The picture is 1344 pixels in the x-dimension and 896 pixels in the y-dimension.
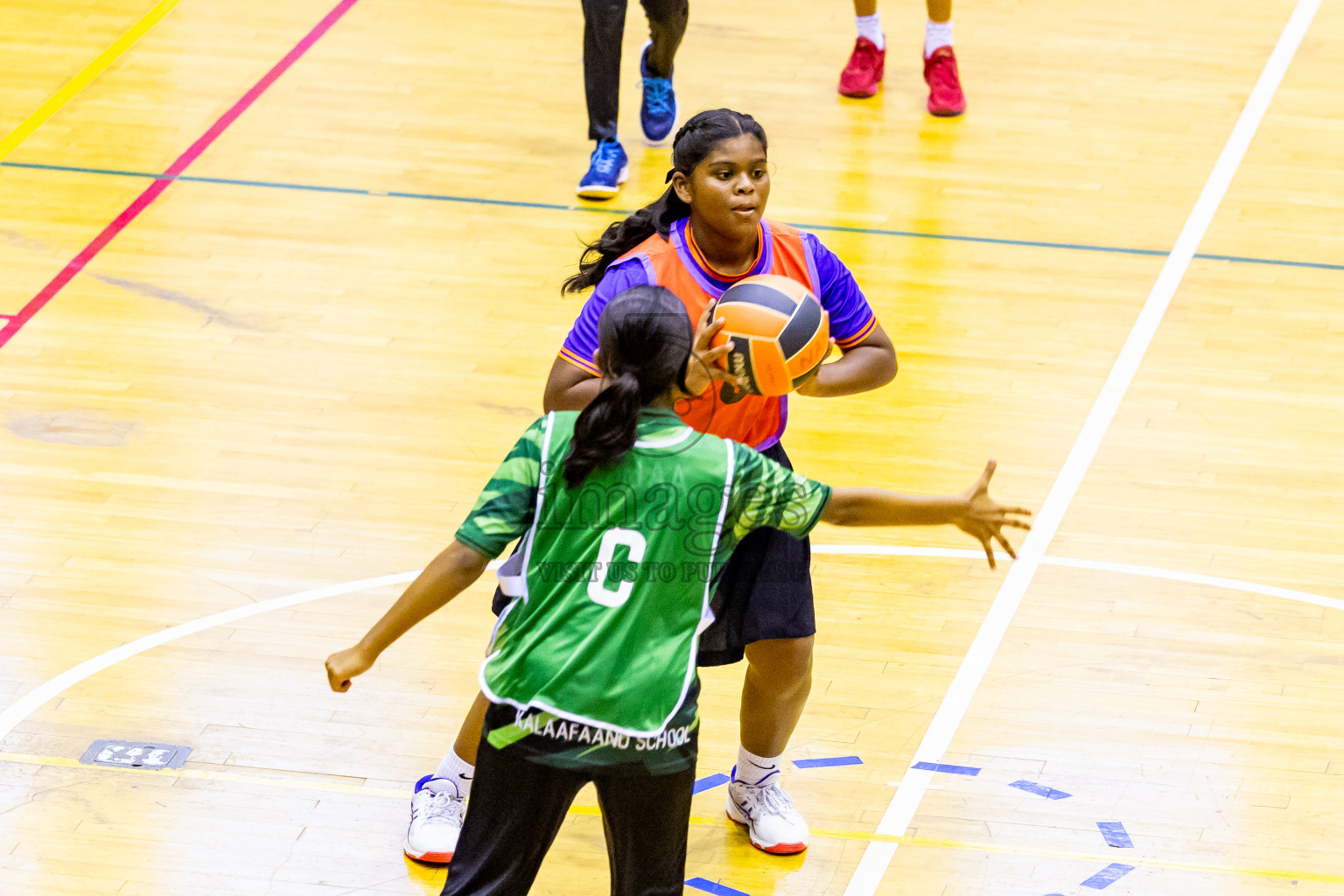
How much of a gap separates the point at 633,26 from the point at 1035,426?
4166 millimetres

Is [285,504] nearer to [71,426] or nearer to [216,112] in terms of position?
[71,426]

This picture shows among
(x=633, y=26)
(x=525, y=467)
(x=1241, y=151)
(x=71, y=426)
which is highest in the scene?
(x=525, y=467)

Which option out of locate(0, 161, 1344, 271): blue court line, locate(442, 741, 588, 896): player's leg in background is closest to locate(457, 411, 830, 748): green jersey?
locate(442, 741, 588, 896): player's leg in background

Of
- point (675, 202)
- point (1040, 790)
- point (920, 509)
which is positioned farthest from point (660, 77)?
point (920, 509)

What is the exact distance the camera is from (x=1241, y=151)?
24.7 feet

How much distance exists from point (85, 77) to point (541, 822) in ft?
20.9

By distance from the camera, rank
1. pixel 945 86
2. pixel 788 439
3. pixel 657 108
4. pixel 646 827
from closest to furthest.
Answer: pixel 646 827 < pixel 788 439 < pixel 657 108 < pixel 945 86

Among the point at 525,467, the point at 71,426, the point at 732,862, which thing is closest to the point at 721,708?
the point at 732,862

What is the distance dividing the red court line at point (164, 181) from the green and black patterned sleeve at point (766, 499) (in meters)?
4.05

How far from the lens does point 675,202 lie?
3.54m

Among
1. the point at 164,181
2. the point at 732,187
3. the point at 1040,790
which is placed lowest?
the point at 164,181

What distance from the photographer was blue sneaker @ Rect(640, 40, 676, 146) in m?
7.57

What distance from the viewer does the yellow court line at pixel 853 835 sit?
3.76m

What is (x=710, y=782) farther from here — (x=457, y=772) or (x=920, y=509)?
(x=920, y=509)
